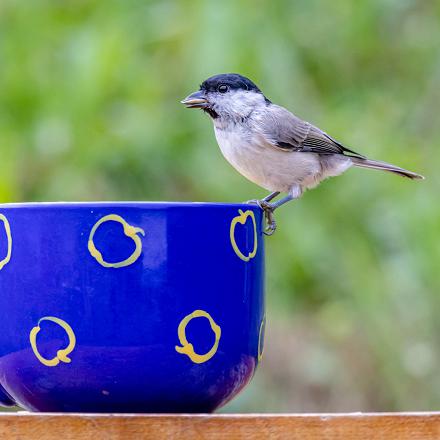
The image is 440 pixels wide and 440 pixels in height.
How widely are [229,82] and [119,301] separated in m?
1.33

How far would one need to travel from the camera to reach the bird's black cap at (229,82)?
269 cm

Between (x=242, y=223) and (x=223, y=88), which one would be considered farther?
(x=223, y=88)

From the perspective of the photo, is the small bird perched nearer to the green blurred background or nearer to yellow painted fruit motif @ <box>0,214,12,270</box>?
the green blurred background

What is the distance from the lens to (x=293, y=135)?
3027mm

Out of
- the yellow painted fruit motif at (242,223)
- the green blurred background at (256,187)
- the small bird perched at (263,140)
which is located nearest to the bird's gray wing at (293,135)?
the small bird perched at (263,140)

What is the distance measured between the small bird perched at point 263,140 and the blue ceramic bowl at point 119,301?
43.8 inches

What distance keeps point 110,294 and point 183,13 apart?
10.2 ft

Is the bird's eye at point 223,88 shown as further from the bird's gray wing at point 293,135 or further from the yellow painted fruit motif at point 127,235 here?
the yellow painted fruit motif at point 127,235

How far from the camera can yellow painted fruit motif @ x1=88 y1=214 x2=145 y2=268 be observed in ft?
4.89

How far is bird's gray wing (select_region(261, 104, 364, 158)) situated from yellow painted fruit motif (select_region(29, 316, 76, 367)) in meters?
1.50

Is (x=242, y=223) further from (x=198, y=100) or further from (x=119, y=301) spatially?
(x=198, y=100)

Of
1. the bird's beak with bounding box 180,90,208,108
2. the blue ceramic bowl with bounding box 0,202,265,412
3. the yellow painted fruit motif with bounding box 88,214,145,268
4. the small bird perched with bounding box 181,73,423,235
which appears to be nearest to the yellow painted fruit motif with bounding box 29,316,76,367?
the blue ceramic bowl with bounding box 0,202,265,412

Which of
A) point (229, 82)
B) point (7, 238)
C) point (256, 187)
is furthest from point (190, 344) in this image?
point (256, 187)

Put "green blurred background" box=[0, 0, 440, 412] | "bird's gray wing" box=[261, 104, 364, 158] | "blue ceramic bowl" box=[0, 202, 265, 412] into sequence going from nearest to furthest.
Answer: "blue ceramic bowl" box=[0, 202, 265, 412]
"bird's gray wing" box=[261, 104, 364, 158]
"green blurred background" box=[0, 0, 440, 412]
